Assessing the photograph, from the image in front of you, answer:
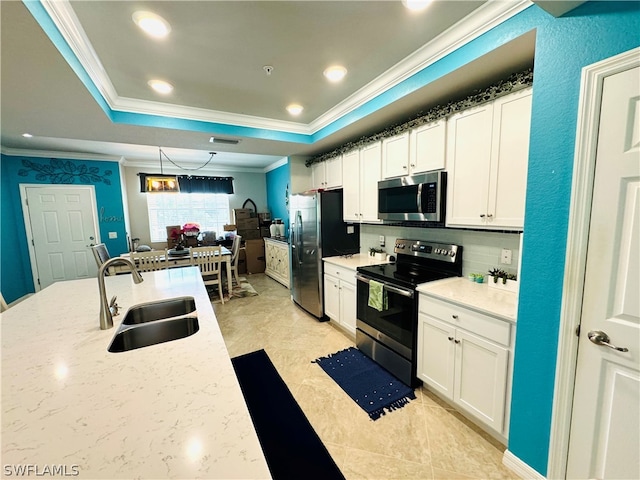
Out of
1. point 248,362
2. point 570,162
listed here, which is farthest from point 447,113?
point 248,362

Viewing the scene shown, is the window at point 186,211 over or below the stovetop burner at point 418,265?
over

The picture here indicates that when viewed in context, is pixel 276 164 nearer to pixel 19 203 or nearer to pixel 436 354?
pixel 19 203

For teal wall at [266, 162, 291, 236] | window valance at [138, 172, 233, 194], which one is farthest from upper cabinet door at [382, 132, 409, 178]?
window valance at [138, 172, 233, 194]

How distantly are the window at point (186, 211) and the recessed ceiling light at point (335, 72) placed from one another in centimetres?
505

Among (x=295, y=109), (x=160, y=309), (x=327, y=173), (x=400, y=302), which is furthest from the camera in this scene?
(x=327, y=173)

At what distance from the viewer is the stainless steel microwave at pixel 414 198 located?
218cm

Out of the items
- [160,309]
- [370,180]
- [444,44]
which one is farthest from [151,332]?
[444,44]

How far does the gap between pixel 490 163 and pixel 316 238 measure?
2.09 m

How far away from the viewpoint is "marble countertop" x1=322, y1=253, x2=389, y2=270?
9.67 ft

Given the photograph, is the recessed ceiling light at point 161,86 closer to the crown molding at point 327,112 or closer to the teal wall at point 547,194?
the crown molding at point 327,112

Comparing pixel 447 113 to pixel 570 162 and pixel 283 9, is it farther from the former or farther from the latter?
pixel 283 9

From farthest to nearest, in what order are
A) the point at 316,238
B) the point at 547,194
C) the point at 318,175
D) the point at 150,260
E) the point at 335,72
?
the point at 318,175 < the point at 150,260 < the point at 316,238 < the point at 335,72 < the point at 547,194

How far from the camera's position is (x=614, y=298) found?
1135 millimetres

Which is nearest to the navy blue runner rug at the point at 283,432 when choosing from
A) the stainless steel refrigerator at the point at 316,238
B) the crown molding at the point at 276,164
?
the stainless steel refrigerator at the point at 316,238
